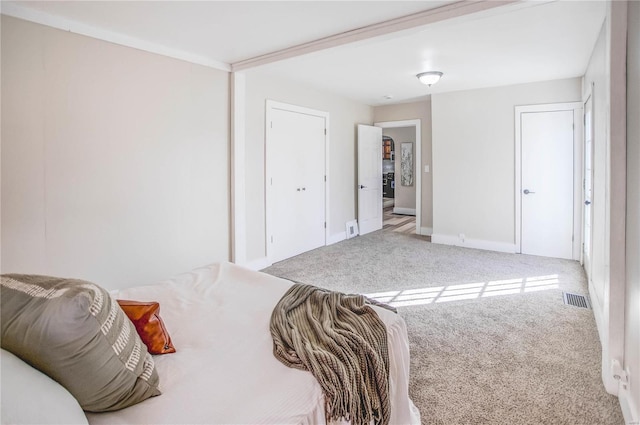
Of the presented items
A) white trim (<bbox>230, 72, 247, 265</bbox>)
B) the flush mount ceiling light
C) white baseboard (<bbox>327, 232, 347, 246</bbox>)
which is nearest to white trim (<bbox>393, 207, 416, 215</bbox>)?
white baseboard (<bbox>327, 232, 347, 246</bbox>)

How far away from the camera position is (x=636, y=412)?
5.62 feet

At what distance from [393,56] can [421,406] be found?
3.35 meters

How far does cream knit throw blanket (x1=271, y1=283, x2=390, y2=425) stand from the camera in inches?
52.5

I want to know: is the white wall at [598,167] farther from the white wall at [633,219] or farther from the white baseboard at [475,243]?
the white baseboard at [475,243]

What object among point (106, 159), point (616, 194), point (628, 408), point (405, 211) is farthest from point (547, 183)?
point (106, 159)

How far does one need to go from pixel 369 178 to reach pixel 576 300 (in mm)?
3944

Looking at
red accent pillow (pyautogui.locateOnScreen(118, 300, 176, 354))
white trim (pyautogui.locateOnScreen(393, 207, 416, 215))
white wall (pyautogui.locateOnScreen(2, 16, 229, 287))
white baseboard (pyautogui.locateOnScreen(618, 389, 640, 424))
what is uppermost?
white wall (pyautogui.locateOnScreen(2, 16, 229, 287))

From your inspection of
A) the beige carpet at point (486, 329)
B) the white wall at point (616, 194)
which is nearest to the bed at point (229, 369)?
the beige carpet at point (486, 329)

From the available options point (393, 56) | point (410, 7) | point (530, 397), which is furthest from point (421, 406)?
point (393, 56)

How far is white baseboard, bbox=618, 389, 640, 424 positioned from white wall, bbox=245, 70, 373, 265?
3613 mm

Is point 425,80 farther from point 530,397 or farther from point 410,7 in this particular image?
point 530,397

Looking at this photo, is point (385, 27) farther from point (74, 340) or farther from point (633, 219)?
point (74, 340)

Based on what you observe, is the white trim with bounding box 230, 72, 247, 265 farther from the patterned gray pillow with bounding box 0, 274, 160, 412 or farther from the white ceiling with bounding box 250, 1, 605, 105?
the patterned gray pillow with bounding box 0, 274, 160, 412

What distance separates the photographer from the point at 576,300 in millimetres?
3457
